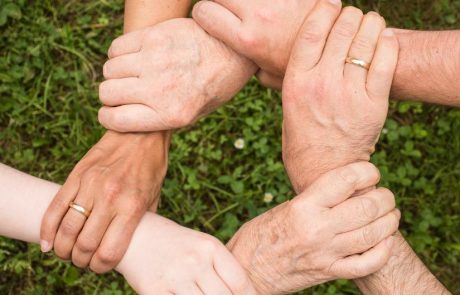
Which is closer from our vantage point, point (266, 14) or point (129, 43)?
point (266, 14)

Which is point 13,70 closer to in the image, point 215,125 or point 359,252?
point 215,125

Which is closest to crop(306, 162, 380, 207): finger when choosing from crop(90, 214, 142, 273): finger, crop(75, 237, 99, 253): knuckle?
crop(90, 214, 142, 273): finger

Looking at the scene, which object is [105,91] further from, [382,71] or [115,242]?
[382,71]

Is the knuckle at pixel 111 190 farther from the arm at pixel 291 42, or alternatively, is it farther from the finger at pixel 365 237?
the finger at pixel 365 237

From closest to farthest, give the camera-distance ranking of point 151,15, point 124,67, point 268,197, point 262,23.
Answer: point 262,23 → point 124,67 → point 151,15 → point 268,197

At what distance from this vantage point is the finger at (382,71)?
222 centimetres

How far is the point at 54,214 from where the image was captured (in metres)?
2.28

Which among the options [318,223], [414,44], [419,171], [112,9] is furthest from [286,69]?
[112,9]

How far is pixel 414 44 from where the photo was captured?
2.29 m

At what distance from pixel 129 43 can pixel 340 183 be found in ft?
3.42

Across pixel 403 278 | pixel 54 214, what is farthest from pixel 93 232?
pixel 403 278

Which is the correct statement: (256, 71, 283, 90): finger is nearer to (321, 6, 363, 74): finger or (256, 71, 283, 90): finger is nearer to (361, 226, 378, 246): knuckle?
(321, 6, 363, 74): finger

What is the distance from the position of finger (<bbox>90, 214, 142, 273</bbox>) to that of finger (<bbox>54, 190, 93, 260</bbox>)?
0.33 ft

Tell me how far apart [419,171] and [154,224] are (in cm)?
172
